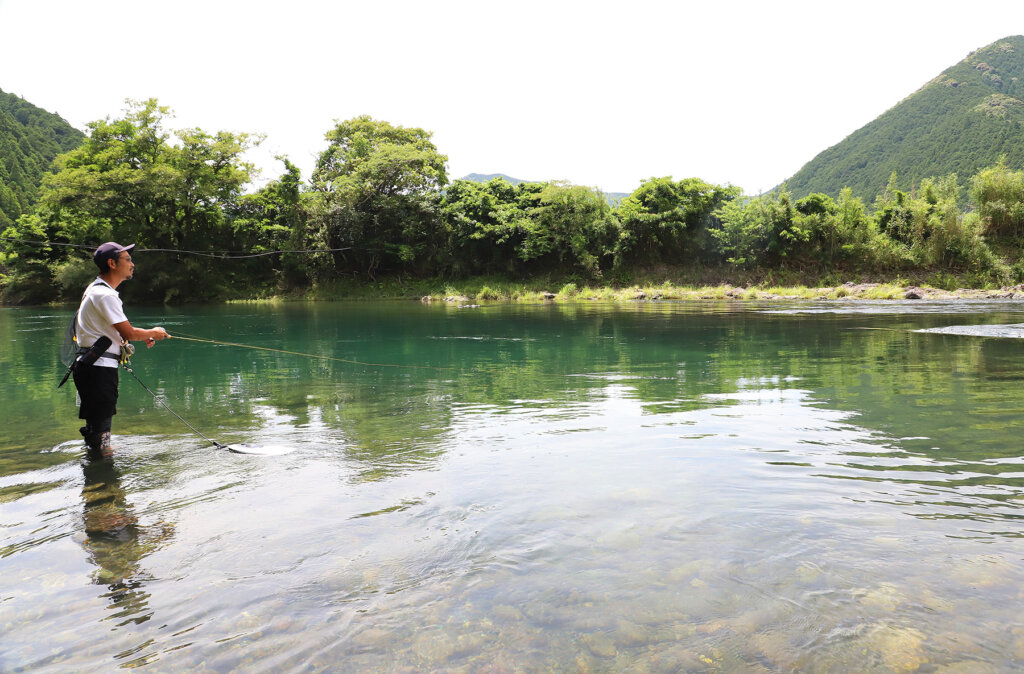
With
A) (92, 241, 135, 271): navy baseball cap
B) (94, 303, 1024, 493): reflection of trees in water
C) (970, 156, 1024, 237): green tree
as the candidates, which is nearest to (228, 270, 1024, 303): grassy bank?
(970, 156, 1024, 237): green tree

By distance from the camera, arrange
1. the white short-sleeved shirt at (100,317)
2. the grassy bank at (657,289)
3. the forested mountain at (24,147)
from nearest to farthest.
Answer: the white short-sleeved shirt at (100,317)
the grassy bank at (657,289)
the forested mountain at (24,147)

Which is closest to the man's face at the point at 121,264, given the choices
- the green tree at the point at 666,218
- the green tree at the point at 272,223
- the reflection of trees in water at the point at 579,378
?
the reflection of trees in water at the point at 579,378

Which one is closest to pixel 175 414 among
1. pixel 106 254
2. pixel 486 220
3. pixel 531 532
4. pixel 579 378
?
pixel 106 254

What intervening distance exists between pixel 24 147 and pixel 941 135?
144595 millimetres

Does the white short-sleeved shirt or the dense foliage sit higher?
the dense foliage

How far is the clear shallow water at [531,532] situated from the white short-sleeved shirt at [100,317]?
125 cm

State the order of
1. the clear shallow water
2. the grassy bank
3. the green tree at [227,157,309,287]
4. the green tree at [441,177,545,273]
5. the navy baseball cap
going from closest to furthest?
the clear shallow water, the navy baseball cap, the grassy bank, the green tree at [441,177,545,273], the green tree at [227,157,309,287]

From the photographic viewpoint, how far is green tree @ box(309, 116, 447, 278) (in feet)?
167

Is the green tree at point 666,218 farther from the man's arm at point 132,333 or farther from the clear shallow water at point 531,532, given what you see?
the man's arm at point 132,333

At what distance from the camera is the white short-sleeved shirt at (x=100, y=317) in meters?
5.62

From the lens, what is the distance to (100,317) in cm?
569

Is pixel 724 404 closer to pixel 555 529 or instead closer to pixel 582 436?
pixel 582 436

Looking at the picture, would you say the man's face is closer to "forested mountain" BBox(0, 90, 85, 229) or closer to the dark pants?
the dark pants

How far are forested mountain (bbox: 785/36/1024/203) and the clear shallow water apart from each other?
288 feet
